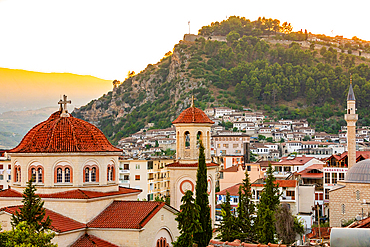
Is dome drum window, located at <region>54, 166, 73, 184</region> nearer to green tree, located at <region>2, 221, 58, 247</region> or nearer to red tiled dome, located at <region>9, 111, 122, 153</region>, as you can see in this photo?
red tiled dome, located at <region>9, 111, 122, 153</region>

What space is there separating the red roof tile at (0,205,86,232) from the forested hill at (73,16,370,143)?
112755 millimetres

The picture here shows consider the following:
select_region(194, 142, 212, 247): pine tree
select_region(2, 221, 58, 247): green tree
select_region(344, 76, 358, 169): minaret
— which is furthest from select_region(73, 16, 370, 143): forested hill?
select_region(2, 221, 58, 247): green tree

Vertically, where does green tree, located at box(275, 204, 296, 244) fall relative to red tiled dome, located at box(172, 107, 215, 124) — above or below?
below

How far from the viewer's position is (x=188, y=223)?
1927cm

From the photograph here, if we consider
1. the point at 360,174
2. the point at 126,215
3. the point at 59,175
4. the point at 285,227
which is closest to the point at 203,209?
the point at 126,215

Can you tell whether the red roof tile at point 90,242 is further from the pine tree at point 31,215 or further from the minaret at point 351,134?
the minaret at point 351,134

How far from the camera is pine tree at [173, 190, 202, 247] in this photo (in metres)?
18.9

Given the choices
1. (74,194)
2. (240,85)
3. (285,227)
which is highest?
(240,85)

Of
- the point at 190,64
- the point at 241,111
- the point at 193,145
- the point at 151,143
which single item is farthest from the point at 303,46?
the point at 193,145

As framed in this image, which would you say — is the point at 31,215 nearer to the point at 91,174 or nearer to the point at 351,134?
the point at 91,174

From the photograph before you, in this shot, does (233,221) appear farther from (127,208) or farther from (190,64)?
(190,64)

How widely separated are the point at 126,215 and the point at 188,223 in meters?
3.60

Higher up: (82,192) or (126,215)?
(82,192)

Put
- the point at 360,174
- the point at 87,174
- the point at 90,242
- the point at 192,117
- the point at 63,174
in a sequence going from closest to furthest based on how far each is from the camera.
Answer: the point at 90,242 → the point at 63,174 → the point at 87,174 → the point at 192,117 → the point at 360,174
